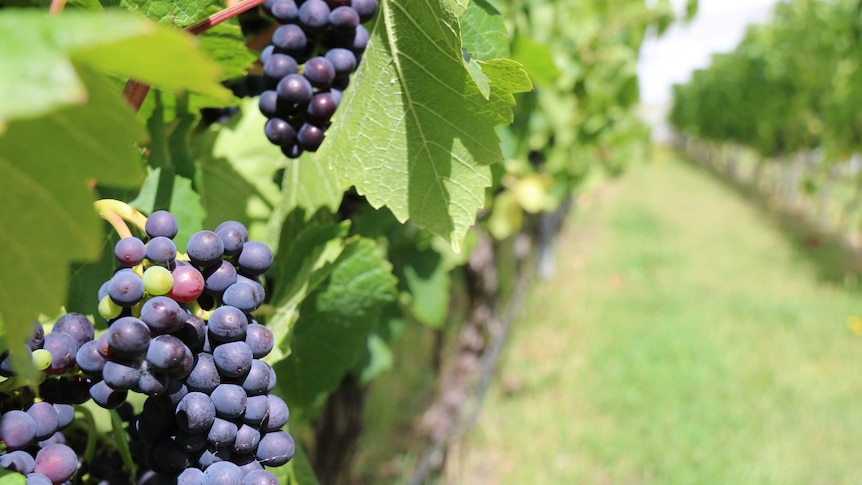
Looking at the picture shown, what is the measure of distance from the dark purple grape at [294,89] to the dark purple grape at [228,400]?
1.48 feet

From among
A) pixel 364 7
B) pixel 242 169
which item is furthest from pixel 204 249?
pixel 242 169

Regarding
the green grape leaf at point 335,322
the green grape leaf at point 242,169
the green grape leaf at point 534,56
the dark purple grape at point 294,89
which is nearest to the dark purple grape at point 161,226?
the dark purple grape at point 294,89

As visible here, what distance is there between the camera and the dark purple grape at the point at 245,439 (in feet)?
2.62

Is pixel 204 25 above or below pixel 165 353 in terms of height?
above

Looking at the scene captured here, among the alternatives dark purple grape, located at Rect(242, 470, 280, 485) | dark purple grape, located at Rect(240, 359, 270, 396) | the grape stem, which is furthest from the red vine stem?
dark purple grape, located at Rect(242, 470, 280, 485)

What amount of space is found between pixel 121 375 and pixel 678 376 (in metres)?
5.75

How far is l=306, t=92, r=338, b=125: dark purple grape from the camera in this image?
1055 millimetres

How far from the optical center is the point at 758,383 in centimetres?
583

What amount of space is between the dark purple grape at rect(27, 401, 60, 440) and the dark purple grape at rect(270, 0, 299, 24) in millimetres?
631

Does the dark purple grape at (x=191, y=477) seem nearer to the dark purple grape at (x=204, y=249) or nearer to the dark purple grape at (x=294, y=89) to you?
the dark purple grape at (x=204, y=249)

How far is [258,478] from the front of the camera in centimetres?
78

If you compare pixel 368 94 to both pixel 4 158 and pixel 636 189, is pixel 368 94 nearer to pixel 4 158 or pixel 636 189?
pixel 4 158

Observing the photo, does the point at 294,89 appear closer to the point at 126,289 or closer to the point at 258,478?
the point at 126,289

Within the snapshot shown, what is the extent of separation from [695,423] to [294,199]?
456cm
